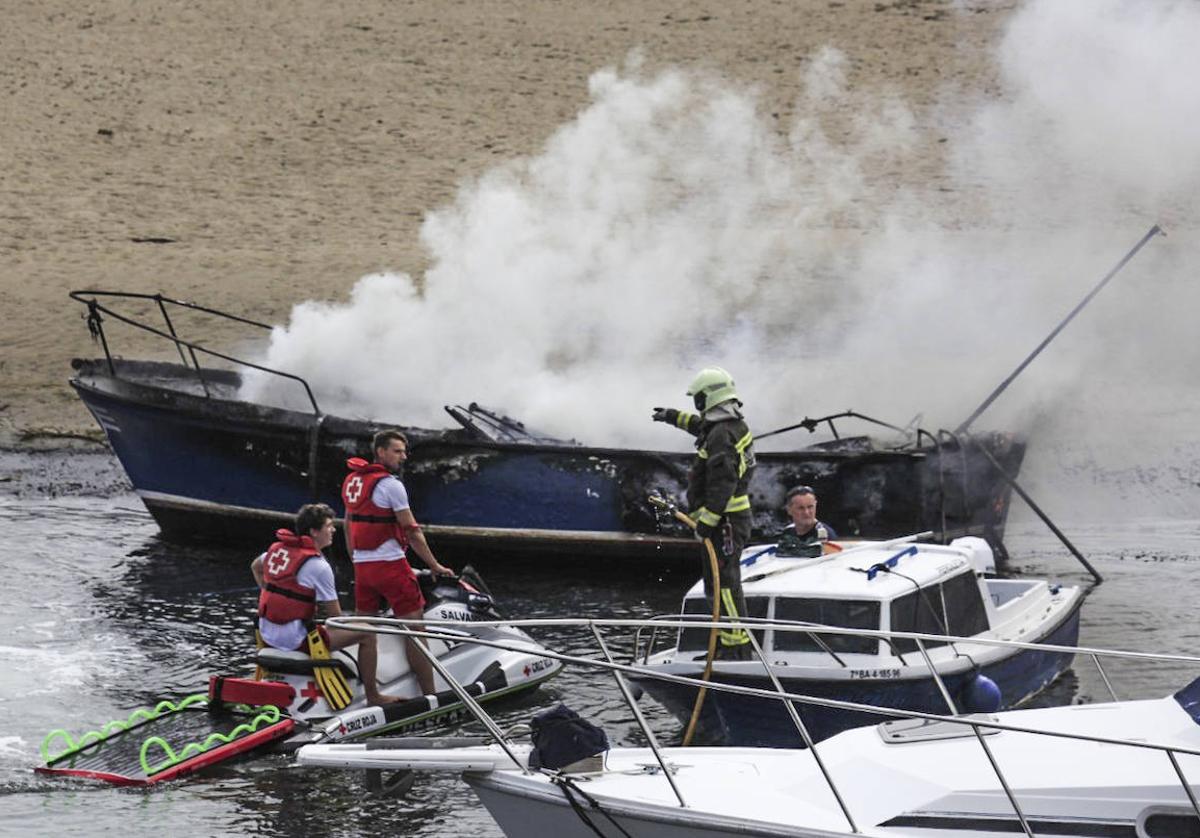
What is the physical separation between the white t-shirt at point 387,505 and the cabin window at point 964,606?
3229 mm

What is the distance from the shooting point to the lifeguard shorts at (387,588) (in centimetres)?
1075

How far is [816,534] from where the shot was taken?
1098 cm

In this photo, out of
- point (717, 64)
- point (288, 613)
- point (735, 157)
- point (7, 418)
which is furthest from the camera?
point (717, 64)

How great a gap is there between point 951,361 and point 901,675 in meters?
9.11

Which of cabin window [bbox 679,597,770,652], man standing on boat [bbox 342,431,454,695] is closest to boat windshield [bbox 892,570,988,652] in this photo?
cabin window [bbox 679,597,770,652]

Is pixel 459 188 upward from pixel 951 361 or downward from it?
upward

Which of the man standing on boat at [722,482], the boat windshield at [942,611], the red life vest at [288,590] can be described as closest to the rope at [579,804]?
the man standing on boat at [722,482]

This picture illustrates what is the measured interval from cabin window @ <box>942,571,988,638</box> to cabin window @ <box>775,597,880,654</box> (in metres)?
0.67

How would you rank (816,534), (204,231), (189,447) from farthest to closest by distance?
1. (204,231)
2. (189,447)
3. (816,534)

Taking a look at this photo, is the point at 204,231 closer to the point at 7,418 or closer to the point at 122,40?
the point at 7,418

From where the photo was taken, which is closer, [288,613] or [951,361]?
[288,613]

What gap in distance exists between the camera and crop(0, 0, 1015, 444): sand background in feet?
76.2

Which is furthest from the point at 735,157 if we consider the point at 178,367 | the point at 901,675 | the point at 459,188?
the point at 901,675

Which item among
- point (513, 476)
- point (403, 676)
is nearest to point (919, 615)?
point (403, 676)
